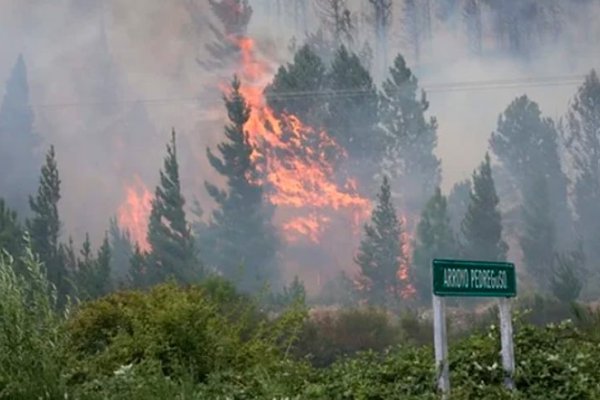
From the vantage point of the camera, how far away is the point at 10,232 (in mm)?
A: 28031

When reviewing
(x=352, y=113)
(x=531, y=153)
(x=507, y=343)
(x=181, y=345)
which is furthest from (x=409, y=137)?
(x=507, y=343)

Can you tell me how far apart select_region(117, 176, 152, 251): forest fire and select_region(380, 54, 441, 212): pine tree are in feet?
26.0

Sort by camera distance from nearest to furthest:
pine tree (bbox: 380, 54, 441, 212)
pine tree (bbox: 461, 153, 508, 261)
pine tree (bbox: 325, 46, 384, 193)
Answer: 1. pine tree (bbox: 461, 153, 508, 261)
2. pine tree (bbox: 380, 54, 441, 212)
3. pine tree (bbox: 325, 46, 384, 193)

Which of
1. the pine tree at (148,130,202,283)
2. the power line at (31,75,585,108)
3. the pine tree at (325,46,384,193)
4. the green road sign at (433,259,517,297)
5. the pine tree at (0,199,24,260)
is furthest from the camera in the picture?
the pine tree at (325,46,384,193)

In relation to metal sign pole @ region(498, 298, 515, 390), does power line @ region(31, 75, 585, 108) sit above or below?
above

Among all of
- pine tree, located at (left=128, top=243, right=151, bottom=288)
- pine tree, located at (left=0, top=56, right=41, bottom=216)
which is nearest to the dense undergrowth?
pine tree, located at (left=128, top=243, right=151, bottom=288)

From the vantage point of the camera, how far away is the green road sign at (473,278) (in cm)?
656

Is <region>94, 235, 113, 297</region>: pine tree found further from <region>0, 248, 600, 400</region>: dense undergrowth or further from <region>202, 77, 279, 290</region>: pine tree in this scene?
<region>0, 248, 600, 400</region>: dense undergrowth

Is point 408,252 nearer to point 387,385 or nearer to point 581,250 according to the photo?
point 581,250

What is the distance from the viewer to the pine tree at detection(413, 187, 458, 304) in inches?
1211

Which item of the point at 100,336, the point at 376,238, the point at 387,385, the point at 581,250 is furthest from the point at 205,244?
the point at 387,385

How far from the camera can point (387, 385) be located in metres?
7.42

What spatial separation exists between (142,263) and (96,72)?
22.2 ft

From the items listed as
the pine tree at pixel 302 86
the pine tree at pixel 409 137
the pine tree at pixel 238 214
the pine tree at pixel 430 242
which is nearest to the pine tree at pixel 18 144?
the pine tree at pixel 238 214
